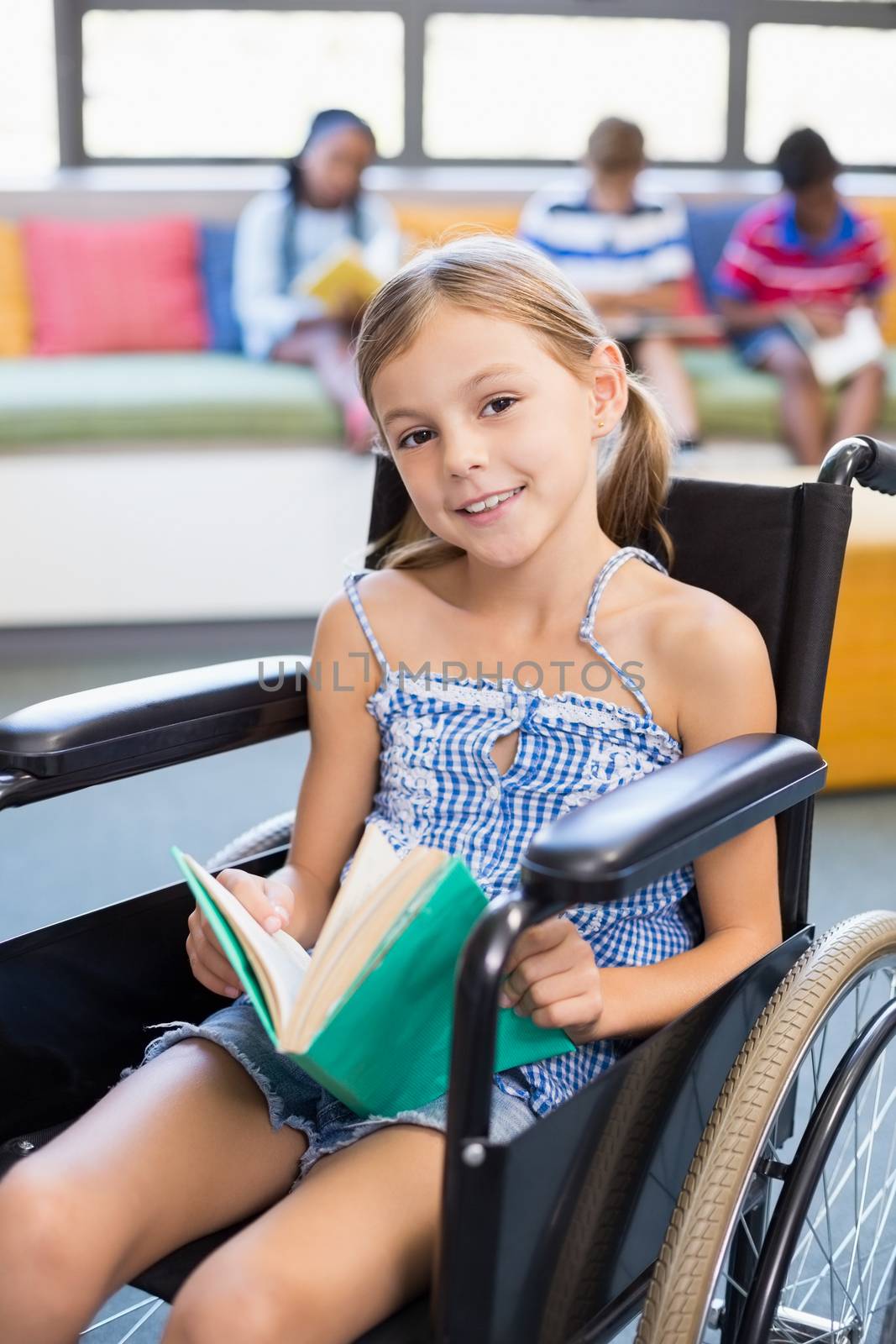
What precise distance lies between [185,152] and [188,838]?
252 cm

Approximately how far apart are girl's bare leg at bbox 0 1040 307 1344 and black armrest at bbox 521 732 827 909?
0.32 metres

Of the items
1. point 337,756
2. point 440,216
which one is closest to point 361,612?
point 337,756

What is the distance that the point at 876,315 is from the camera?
3.81 meters

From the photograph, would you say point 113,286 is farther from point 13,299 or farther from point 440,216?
point 440,216

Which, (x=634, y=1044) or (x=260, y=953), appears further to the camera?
(x=634, y=1044)

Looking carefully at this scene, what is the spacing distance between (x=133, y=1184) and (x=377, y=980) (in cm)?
20

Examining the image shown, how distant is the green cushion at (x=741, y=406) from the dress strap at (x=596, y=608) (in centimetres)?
242

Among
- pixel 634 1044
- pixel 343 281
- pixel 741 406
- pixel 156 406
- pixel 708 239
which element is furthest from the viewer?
pixel 708 239

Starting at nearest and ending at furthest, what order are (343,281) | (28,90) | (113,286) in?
(343,281)
(113,286)
(28,90)

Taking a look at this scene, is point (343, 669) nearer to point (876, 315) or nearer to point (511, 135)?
point (876, 315)

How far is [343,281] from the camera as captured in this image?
3.30 metres

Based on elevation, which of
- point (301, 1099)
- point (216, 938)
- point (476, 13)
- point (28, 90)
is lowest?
point (301, 1099)

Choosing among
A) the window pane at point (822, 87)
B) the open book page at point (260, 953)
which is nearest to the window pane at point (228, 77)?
the window pane at point (822, 87)

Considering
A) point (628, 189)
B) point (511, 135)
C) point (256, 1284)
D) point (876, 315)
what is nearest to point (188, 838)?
point (256, 1284)
